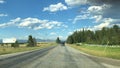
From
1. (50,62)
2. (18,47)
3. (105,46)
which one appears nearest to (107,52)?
(105,46)

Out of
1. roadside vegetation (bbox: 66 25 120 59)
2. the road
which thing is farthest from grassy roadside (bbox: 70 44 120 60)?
the road

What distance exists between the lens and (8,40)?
349 ft

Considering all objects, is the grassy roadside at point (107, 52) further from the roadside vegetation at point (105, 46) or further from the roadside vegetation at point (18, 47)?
the roadside vegetation at point (18, 47)

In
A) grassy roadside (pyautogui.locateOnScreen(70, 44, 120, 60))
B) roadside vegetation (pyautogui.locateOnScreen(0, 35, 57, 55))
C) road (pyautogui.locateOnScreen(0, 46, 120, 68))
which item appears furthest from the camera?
roadside vegetation (pyautogui.locateOnScreen(0, 35, 57, 55))

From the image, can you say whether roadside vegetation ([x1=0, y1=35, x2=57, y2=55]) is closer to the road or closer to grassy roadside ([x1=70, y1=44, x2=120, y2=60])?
the road

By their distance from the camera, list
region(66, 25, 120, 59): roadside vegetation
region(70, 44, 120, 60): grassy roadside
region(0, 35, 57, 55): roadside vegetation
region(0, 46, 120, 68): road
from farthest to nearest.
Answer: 1. region(0, 35, 57, 55): roadside vegetation
2. region(66, 25, 120, 59): roadside vegetation
3. region(70, 44, 120, 60): grassy roadside
4. region(0, 46, 120, 68): road

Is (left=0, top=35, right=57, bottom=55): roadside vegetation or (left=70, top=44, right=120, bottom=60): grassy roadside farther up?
(left=0, top=35, right=57, bottom=55): roadside vegetation

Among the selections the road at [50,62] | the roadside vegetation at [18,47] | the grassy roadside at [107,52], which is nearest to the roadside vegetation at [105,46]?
the grassy roadside at [107,52]

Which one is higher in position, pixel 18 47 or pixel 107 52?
pixel 18 47

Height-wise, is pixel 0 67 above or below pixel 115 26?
below

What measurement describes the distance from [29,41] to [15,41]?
26.3 feet

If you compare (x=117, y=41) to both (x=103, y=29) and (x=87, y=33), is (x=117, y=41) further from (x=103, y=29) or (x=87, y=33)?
(x=87, y=33)

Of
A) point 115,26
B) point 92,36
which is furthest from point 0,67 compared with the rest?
point 92,36

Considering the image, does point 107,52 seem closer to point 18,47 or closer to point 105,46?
point 105,46
